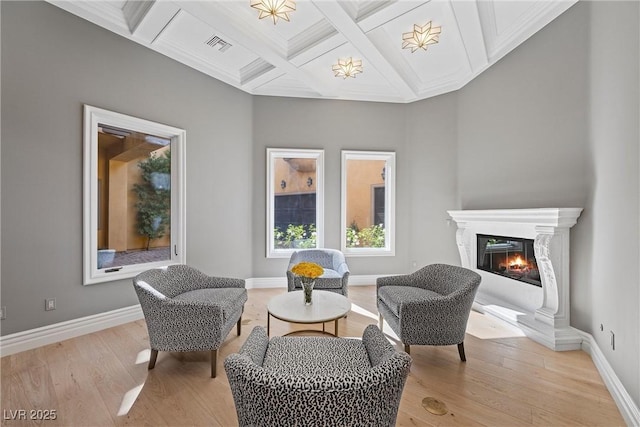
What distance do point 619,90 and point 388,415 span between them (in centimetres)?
278

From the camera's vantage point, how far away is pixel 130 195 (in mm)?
3434

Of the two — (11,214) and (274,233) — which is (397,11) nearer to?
(274,233)

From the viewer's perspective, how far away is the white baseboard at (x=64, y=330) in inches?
97.0

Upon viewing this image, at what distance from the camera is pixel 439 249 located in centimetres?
457

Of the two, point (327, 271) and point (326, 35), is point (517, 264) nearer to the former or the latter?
point (327, 271)

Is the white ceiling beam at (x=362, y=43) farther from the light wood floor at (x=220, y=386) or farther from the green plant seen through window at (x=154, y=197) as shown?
the light wood floor at (x=220, y=386)

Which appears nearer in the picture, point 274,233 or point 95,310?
point 95,310

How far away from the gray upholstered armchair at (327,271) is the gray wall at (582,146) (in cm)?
214

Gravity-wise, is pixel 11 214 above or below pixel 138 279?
above

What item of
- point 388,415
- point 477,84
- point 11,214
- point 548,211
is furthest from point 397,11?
point 11,214

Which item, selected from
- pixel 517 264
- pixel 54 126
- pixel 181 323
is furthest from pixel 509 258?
pixel 54 126

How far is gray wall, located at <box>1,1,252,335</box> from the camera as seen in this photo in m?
2.49

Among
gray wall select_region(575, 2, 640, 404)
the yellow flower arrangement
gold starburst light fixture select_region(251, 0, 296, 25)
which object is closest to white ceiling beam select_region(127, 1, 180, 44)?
gold starburst light fixture select_region(251, 0, 296, 25)

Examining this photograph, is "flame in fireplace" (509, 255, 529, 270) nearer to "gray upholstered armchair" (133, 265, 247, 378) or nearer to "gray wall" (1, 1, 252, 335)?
"gray upholstered armchair" (133, 265, 247, 378)
